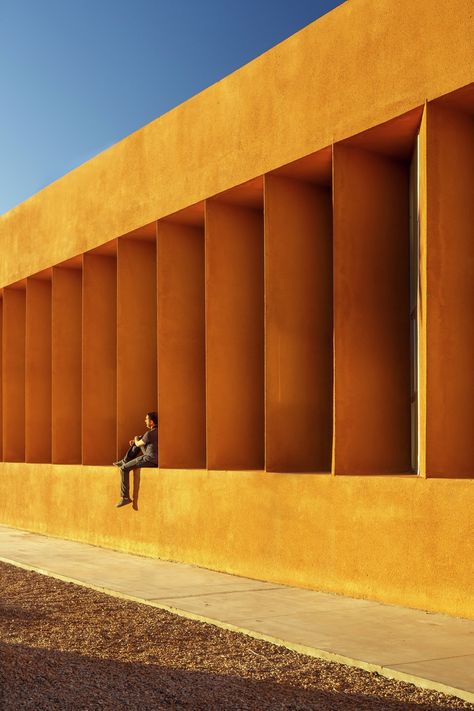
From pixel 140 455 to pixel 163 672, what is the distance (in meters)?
8.45

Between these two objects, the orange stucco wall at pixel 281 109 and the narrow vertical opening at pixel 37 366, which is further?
the narrow vertical opening at pixel 37 366

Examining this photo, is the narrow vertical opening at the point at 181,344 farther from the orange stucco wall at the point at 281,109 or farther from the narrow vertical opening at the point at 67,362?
the narrow vertical opening at the point at 67,362

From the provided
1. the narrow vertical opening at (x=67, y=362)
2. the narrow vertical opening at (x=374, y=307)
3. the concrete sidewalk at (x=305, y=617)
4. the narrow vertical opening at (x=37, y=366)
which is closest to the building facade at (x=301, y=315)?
the narrow vertical opening at (x=374, y=307)

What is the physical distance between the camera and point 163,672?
22.6 ft

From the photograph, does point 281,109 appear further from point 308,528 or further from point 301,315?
point 308,528

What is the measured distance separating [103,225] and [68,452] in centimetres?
452

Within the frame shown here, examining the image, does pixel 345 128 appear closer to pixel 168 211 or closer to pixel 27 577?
pixel 168 211

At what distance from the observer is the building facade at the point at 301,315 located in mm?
9570

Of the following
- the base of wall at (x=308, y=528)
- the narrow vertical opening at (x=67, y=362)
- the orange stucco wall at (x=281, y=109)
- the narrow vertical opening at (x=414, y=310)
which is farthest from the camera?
the narrow vertical opening at (x=67, y=362)

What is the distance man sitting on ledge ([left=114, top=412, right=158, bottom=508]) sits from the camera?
48.6 feet

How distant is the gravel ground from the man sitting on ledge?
551 cm

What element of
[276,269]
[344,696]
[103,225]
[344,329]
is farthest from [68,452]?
[344,696]

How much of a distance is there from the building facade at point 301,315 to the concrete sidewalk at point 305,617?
39 cm

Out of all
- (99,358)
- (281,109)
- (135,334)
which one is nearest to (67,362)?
(99,358)
